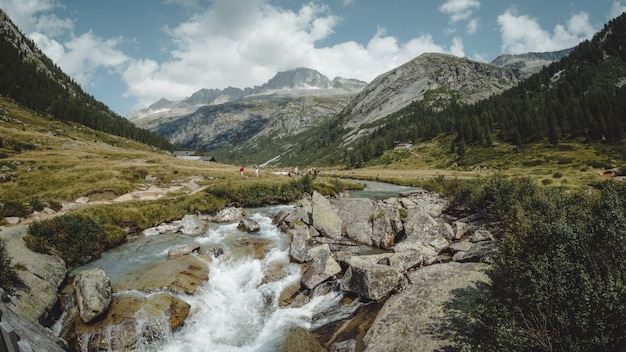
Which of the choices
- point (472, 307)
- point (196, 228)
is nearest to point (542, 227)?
point (472, 307)

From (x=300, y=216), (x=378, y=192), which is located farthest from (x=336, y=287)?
(x=378, y=192)

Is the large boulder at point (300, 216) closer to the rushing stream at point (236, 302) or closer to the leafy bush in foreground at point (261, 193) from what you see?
the rushing stream at point (236, 302)

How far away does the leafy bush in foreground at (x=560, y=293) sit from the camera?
7.87 meters

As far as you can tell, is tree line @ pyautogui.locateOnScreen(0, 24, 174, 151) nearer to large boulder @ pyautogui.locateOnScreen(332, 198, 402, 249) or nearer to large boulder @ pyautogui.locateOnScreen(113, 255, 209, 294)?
large boulder @ pyautogui.locateOnScreen(113, 255, 209, 294)

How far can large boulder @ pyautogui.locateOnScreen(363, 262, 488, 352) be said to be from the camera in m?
13.5

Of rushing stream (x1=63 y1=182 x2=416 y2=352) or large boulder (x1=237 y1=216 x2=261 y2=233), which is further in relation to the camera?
large boulder (x1=237 y1=216 x2=261 y2=233)

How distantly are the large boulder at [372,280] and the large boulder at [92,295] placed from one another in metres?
14.5

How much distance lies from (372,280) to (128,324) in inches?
559

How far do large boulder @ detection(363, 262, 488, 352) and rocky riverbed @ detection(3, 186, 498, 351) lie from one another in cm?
5

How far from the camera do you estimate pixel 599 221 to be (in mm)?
11109

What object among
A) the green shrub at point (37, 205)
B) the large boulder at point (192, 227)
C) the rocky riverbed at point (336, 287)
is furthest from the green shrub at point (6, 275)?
the green shrub at point (37, 205)

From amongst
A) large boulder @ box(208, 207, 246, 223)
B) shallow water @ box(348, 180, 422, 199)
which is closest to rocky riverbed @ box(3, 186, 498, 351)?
large boulder @ box(208, 207, 246, 223)

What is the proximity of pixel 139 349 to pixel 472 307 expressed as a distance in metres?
17.2

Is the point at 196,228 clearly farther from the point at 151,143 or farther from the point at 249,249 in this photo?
the point at 151,143
